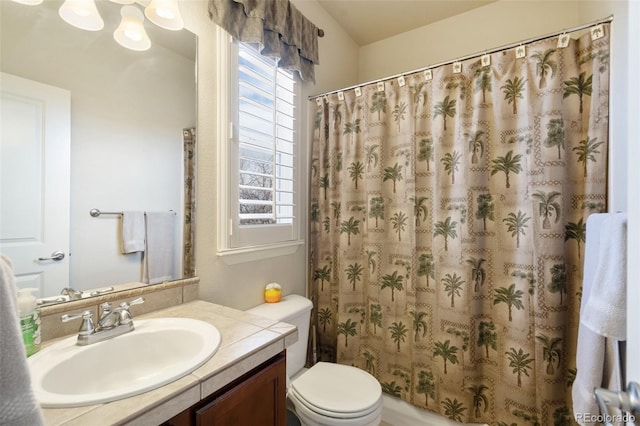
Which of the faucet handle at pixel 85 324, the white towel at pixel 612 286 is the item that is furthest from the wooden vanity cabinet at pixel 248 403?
the white towel at pixel 612 286

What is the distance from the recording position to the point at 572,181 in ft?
4.11

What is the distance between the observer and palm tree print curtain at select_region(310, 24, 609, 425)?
125 cm

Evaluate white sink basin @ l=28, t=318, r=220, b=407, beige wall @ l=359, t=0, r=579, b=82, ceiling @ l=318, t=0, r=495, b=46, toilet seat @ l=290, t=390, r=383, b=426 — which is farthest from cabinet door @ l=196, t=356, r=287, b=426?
beige wall @ l=359, t=0, r=579, b=82

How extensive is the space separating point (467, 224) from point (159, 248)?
4.95 ft

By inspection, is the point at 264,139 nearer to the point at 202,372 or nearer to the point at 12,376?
the point at 202,372

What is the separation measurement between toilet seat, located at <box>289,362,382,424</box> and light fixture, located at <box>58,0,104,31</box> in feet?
5.64

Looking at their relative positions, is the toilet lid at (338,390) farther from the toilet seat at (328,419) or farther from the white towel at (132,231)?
the white towel at (132,231)

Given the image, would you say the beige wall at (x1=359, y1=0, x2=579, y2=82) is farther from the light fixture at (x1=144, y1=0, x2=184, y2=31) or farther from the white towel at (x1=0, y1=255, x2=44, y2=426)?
the white towel at (x1=0, y1=255, x2=44, y2=426)

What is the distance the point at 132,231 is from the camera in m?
1.07

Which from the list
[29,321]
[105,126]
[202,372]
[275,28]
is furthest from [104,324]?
[275,28]

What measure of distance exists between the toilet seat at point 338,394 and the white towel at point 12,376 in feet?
3.47

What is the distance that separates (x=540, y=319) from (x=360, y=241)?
98 cm

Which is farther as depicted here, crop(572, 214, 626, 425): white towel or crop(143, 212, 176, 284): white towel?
crop(143, 212, 176, 284): white towel

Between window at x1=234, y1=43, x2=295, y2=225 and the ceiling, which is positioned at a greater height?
the ceiling
